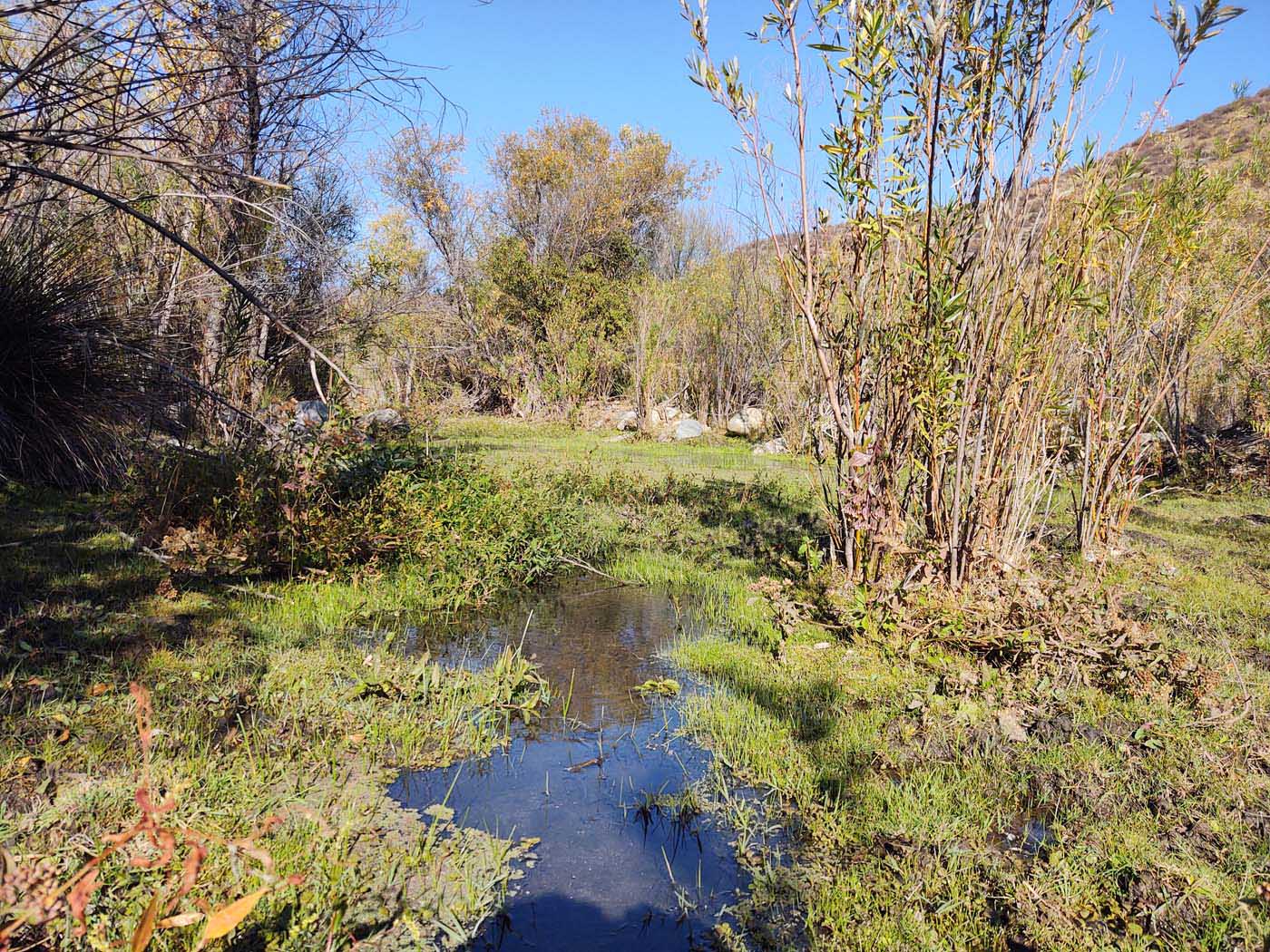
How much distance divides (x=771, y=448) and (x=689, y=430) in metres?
2.28

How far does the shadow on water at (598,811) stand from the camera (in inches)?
96.0

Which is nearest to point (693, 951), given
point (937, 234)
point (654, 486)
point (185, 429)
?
point (937, 234)

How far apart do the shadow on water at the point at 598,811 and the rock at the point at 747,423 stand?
12343 mm

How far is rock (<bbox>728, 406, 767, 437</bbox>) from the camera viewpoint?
16641 millimetres

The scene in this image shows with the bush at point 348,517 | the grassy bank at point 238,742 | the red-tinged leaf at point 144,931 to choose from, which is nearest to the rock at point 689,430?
the bush at point 348,517

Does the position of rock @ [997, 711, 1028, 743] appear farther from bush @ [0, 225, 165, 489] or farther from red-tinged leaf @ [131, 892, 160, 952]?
bush @ [0, 225, 165, 489]

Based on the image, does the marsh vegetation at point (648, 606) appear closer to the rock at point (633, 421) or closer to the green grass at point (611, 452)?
the green grass at point (611, 452)

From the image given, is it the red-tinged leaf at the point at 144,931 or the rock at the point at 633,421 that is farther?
the rock at the point at 633,421

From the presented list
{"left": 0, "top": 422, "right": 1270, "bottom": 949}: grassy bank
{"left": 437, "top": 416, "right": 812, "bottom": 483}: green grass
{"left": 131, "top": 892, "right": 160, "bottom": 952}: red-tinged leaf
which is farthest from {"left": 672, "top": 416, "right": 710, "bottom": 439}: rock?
{"left": 131, "top": 892, "right": 160, "bottom": 952}: red-tinged leaf

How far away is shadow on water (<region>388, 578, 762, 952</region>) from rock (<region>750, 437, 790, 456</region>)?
33.2 ft

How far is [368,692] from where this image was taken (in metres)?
3.71

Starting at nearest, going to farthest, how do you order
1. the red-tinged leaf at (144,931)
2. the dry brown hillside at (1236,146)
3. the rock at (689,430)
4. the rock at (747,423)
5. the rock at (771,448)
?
the red-tinged leaf at (144,931)
the dry brown hillside at (1236,146)
the rock at (771,448)
the rock at (689,430)
the rock at (747,423)

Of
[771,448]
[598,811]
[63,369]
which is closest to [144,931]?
[598,811]

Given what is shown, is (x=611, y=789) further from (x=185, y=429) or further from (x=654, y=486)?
(x=654, y=486)
